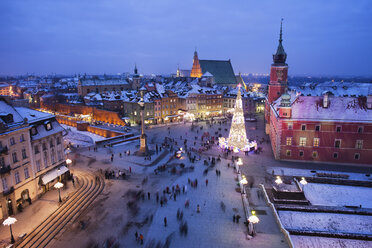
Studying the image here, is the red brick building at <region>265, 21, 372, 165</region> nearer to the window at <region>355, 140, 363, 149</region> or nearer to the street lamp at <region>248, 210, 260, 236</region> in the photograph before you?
the window at <region>355, 140, 363, 149</region>

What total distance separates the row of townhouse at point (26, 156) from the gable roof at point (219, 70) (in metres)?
104

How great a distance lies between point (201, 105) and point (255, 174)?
162ft

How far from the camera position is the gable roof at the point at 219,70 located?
413 ft

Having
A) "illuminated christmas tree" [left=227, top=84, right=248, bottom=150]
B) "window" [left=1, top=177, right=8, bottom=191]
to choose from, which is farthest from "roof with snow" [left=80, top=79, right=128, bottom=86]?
"window" [left=1, top=177, right=8, bottom=191]

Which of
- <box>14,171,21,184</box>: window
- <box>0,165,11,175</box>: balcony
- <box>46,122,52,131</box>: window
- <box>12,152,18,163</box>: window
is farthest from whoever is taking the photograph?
<box>46,122,52,131</box>: window

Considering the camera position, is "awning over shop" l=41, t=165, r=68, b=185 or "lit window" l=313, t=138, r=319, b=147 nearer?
"awning over shop" l=41, t=165, r=68, b=185

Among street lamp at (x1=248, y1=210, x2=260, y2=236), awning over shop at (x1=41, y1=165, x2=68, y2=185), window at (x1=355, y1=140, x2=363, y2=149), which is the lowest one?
street lamp at (x1=248, y1=210, x2=260, y2=236)

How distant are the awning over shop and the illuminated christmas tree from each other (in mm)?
24931

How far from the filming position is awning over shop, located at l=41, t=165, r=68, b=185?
2604cm

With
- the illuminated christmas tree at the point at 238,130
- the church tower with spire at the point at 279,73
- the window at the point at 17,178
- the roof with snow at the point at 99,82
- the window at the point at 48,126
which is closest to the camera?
the window at the point at 17,178

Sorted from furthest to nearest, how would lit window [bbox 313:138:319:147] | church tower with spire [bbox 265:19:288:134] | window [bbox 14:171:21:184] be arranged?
church tower with spire [bbox 265:19:288:134] < lit window [bbox 313:138:319:147] < window [bbox 14:171:21:184]

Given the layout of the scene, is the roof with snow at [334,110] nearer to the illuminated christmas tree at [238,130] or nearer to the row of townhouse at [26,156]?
the illuminated christmas tree at [238,130]

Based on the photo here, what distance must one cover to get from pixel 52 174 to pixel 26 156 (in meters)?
3.78

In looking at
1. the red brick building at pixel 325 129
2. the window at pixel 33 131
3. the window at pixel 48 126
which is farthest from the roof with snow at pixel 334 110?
the window at pixel 33 131
